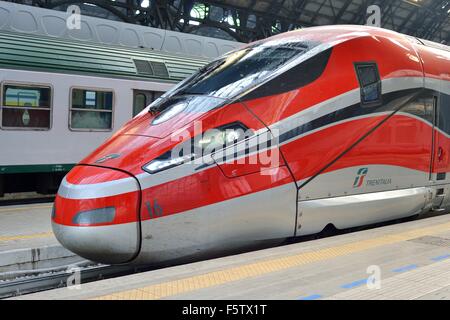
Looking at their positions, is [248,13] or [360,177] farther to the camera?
[248,13]

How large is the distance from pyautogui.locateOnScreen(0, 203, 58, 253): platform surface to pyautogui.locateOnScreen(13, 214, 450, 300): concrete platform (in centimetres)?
307

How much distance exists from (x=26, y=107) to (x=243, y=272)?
22.7 feet

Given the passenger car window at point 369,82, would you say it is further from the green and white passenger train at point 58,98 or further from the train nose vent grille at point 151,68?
the train nose vent grille at point 151,68

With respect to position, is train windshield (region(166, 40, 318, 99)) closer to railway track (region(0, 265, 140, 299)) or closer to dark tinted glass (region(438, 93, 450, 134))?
railway track (region(0, 265, 140, 299))

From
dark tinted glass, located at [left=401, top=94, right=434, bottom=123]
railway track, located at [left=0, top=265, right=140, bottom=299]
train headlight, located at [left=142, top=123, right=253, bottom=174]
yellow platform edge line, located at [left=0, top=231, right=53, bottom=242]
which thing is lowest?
railway track, located at [left=0, top=265, right=140, bottom=299]

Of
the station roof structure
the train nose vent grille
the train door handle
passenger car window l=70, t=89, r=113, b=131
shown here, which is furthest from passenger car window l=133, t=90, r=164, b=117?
the station roof structure

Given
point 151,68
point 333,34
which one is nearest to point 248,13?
point 151,68

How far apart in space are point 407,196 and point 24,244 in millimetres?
5096

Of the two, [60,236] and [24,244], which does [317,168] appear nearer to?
[60,236]

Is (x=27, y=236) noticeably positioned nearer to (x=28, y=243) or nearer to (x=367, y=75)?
(x=28, y=243)

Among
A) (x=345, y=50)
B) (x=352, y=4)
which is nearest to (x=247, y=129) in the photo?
(x=345, y=50)

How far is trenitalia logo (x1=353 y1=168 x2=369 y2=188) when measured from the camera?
20.2 ft

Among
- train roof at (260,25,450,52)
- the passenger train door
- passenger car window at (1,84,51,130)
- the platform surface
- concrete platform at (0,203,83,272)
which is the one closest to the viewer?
concrete platform at (0,203,83,272)

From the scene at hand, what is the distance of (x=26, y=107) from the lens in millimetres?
9695
